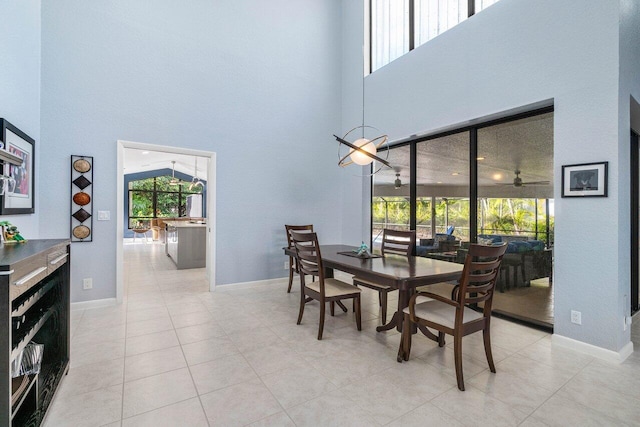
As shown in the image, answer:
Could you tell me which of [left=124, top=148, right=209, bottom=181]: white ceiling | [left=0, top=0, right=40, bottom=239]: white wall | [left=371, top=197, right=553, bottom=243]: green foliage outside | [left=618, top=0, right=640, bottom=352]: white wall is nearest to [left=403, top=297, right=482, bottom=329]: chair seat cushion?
[left=618, top=0, right=640, bottom=352]: white wall

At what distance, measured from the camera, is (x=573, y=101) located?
2.70m

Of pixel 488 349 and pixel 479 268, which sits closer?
pixel 479 268

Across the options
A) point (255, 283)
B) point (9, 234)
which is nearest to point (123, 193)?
point (9, 234)

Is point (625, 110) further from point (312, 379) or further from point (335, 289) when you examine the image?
point (312, 379)

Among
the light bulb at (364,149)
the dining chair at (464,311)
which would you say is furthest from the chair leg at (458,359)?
the light bulb at (364,149)

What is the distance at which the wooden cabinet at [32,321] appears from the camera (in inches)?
46.6

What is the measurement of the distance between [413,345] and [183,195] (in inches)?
506

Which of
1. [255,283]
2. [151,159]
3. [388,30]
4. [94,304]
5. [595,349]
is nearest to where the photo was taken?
[595,349]

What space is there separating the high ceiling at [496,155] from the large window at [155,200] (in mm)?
11452

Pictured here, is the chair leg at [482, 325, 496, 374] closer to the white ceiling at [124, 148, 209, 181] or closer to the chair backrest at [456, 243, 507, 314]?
the chair backrest at [456, 243, 507, 314]

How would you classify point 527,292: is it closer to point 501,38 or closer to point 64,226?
point 501,38

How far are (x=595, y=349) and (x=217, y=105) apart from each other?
497 cm

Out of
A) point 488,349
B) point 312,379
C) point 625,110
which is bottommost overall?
point 312,379

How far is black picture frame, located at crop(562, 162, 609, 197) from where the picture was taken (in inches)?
98.0
